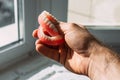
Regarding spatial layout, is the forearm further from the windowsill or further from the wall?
the wall

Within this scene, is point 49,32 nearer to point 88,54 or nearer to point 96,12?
point 88,54

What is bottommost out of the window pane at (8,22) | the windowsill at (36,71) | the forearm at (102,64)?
the windowsill at (36,71)

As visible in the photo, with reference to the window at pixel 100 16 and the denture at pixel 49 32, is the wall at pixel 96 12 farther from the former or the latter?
the denture at pixel 49 32

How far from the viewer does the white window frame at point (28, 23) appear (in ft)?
3.42

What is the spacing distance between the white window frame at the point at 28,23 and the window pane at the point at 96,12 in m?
0.05

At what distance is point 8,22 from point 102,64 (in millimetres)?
392

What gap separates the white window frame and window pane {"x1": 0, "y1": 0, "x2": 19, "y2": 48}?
0.08 feet

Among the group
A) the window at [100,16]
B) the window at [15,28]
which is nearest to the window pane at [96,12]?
the window at [100,16]

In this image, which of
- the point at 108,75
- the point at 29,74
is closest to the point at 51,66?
the point at 29,74

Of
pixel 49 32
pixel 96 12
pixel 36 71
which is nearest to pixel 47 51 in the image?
pixel 49 32

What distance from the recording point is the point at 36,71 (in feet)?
3.45

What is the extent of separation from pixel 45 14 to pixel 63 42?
9 cm

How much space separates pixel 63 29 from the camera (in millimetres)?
876

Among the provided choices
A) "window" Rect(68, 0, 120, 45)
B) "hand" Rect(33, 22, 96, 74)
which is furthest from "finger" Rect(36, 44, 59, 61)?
"window" Rect(68, 0, 120, 45)
